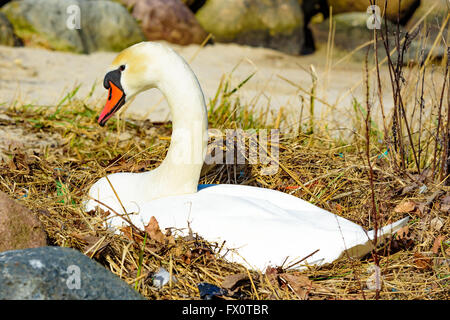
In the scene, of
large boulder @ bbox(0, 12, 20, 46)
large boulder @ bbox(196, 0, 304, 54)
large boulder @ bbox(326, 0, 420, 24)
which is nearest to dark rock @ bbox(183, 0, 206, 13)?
large boulder @ bbox(196, 0, 304, 54)

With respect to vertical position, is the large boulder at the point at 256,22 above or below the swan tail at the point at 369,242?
below

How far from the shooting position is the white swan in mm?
2387

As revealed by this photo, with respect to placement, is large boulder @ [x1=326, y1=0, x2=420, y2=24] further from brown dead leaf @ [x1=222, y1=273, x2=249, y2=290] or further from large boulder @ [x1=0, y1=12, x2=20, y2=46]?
brown dead leaf @ [x1=222, y1=273, x2=249, y2=290]

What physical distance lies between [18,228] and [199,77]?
5.51 m

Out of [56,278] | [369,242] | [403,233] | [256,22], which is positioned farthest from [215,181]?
[256,22]

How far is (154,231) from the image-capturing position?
2.48 metres

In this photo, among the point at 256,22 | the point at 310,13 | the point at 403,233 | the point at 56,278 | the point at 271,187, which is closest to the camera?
the point at 56,278

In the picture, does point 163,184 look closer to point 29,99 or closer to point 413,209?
point 413,209

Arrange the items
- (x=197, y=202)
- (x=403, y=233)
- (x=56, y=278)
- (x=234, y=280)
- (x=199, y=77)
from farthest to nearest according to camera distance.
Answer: (x=199, y=77)
(x=403, y=233)
(x=197, y=202)
(x=234, y=280)
(x=56, y=278)

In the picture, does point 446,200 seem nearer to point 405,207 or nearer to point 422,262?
point 405,207

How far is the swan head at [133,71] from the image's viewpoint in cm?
263

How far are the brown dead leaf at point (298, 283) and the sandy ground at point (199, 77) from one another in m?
2.61

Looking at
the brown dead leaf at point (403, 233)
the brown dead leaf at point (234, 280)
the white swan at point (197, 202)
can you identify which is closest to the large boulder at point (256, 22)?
the white swan at point (197, 202)

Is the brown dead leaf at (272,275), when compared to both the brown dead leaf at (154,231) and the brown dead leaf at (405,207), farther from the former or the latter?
the brown dead leaf at (405,207)
